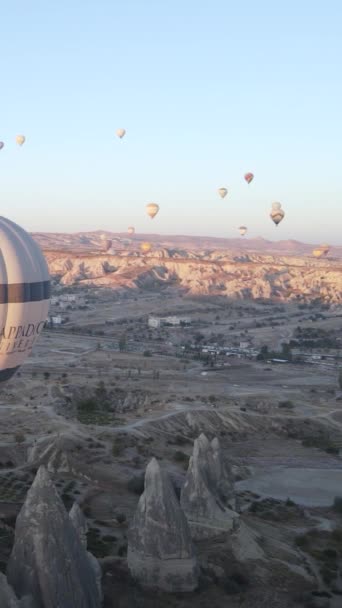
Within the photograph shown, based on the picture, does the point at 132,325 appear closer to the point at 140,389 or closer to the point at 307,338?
the point at 307,338

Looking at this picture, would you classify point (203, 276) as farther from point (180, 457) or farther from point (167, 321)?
point (180, 457)

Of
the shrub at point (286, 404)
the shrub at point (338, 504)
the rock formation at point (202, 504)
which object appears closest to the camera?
the rock formation at point (202, 504)

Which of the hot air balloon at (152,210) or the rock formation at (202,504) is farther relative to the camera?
the hot air balloon at (152,210)

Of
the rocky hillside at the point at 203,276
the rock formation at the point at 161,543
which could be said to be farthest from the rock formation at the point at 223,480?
the rocky hillside at the point at 203,276

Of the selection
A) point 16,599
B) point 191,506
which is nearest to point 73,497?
point 191,506

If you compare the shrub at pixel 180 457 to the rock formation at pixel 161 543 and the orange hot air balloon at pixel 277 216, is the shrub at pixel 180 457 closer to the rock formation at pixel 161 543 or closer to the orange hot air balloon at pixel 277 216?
the rock formation at pixel 161 543

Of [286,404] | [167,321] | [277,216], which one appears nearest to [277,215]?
[277,216]
